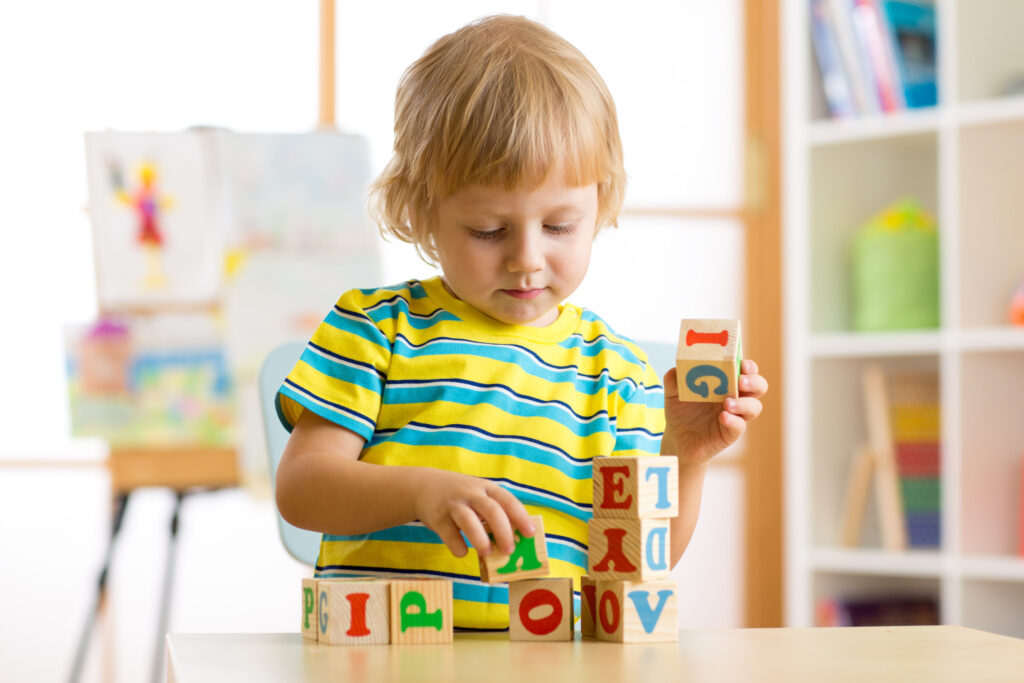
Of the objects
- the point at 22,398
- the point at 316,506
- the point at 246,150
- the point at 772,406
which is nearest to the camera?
the point at 316,506

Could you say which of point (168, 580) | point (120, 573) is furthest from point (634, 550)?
point (120, 573)

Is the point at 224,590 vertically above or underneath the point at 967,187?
underneath

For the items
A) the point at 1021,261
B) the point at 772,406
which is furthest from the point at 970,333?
the point at 772,406

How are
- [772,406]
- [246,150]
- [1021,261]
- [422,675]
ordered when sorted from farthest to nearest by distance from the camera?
[772,406], [246,150], [1021,261], [422,675]

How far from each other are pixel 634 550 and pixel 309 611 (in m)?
0.23

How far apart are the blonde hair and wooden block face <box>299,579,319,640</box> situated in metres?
0.36

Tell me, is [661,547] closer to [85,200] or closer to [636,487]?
[636,487]

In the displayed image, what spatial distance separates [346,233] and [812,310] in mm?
1110

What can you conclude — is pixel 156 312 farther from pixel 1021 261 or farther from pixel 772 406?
pixel 1021 261

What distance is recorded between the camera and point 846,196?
2.81 meters

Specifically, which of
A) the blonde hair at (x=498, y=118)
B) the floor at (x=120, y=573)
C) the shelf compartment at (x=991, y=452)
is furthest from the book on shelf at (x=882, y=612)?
the blonde hair at (x=498, y=118)

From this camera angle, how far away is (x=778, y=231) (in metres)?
3.19

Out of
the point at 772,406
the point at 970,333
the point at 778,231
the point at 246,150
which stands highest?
the point at 246,150

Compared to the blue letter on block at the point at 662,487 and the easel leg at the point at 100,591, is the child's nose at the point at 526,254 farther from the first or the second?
the easel leg at the point at 100,591
